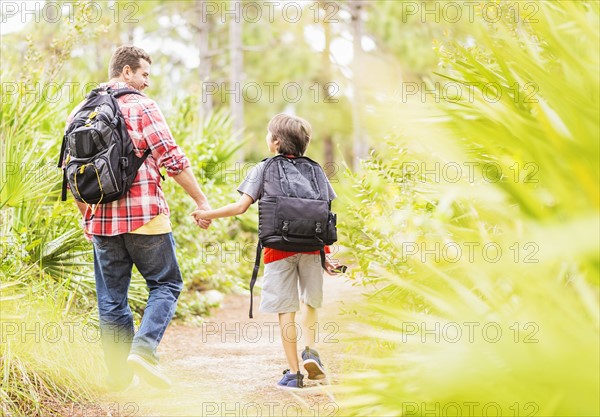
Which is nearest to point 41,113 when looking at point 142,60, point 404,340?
point 142,60

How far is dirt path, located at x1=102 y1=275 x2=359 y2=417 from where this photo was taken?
426 centimetres

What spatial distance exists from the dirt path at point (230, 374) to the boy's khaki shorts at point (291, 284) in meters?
A: 0.17

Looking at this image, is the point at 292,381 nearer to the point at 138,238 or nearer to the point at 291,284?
the point at 291,284

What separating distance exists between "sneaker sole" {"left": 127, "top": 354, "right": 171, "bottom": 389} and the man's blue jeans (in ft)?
0.33

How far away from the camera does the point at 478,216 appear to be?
309 centimetres

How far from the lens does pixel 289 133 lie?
187 inches

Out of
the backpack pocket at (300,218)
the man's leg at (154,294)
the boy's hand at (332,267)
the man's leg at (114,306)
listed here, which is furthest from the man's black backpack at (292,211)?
the man's leg at (114,306)

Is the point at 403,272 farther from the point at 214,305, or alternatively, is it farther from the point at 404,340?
the point at 214,305

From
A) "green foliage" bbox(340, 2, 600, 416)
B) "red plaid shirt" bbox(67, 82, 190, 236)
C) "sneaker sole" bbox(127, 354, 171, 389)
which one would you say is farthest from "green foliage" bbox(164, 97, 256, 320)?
"green foliage" bbox(340, 2, 600, 416)

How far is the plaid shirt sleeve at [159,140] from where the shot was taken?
173 inches

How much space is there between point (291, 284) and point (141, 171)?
109 centimetres

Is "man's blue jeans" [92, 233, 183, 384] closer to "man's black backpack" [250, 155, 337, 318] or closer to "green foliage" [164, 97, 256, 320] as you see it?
"man's black backpack" [250, 155, 337, 318]

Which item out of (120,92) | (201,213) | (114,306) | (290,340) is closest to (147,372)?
(114,306)

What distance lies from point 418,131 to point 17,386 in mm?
2814
